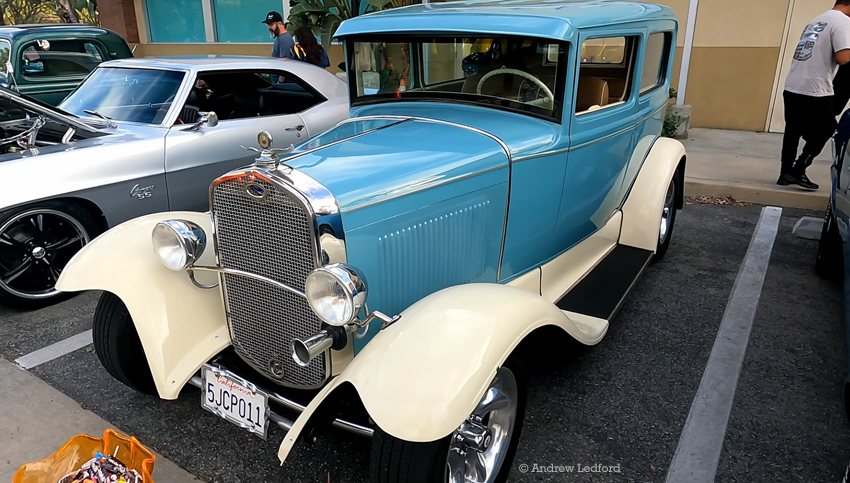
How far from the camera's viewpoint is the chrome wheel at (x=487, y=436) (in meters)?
2.07

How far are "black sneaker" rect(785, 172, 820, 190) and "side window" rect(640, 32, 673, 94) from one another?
7.98 ft

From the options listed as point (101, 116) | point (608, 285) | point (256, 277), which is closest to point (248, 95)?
point (101, 116)

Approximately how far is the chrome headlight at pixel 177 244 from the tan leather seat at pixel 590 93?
1.97m

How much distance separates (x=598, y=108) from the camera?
322cm

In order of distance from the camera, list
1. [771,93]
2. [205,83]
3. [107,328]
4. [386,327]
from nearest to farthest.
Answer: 1. [386,327]
2. [107,328]
3. [205,83]
4. [771,93]

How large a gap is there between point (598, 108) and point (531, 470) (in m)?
1.94

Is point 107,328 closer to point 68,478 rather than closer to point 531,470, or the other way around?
point 68,478

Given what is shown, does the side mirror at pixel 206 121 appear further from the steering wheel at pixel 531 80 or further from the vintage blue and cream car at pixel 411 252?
the steering wheel at pixel 531 80

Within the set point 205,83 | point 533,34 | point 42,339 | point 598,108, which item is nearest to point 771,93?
point 598,108

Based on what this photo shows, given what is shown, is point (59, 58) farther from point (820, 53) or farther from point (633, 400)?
point (820, 53)

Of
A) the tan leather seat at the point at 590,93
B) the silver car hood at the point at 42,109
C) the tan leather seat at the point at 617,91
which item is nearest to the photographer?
the tan leather seat at the point at 590,93

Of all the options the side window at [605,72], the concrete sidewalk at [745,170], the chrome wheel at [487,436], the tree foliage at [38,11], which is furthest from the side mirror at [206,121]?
the tree foliage at [38,11]

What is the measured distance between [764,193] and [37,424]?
6.06m

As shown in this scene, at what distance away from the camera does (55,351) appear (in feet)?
10.8
